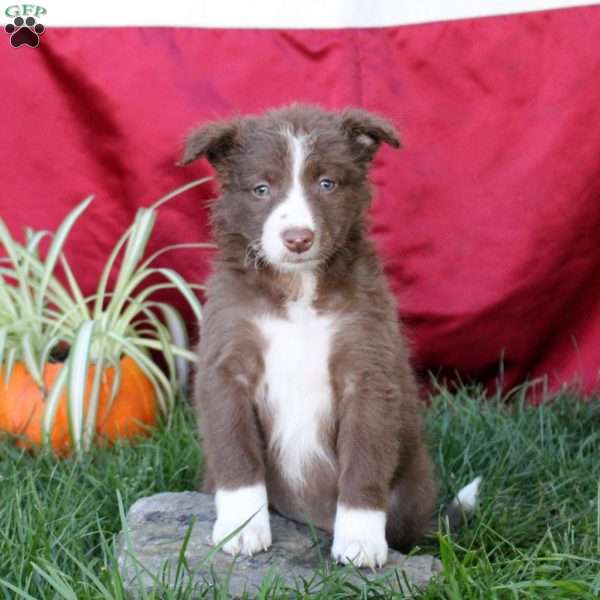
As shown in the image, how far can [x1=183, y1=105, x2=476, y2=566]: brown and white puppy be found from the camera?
2893 mm

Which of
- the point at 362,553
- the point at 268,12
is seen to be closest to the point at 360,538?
the point at 362,553

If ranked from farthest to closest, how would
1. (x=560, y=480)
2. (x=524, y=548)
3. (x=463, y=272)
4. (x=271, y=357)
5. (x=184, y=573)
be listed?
(x=463, y=272) < (x=560, y=480) < (x=524, y=548) < (x=271, y=357) < (x=184, y=573)

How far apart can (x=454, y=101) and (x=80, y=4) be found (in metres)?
1.60

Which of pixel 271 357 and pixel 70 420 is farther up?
pixel 271 357

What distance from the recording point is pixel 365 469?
9.51 feet

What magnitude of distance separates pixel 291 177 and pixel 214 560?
1031 mm

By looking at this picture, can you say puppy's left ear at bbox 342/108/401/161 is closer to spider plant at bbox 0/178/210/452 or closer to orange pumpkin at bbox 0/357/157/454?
spider plant at bbox 0/178/210/452

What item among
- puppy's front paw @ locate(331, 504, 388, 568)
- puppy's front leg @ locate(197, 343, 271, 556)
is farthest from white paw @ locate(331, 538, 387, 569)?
puppy's front leg @ locate(197, 343, 271, 556)

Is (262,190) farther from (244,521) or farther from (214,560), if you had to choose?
(214,560)

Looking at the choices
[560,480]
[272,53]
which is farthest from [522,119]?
[560,480]

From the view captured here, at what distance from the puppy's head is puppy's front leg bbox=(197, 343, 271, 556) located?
12.5 inches

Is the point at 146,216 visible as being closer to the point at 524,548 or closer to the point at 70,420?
the point at 70,420

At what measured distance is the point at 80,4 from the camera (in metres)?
4.48

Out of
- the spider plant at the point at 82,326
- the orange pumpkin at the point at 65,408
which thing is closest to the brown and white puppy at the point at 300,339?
the spider plant at the point at 82,326
